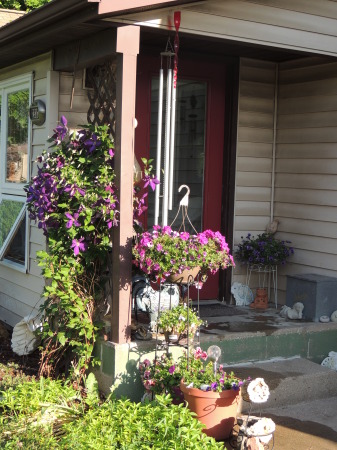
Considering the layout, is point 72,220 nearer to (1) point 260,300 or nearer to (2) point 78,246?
(2) point 78,246

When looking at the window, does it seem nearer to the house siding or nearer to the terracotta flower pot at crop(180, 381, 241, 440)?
the house siding

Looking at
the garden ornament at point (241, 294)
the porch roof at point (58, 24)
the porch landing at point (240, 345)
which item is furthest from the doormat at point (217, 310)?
the porch roof at point (58, 24)

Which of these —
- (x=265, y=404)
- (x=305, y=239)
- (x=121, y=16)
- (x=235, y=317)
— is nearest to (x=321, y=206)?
(x=305, y=239)

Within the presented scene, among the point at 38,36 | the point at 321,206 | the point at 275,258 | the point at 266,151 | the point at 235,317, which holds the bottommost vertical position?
the point at 235,317

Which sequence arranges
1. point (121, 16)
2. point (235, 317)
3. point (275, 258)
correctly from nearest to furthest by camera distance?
point (121, 16), point (235, 317), point (275, 258)

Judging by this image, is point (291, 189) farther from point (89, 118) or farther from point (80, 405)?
point (80, 405)

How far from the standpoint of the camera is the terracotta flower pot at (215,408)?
14.8ft

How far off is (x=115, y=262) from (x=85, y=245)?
30 centimetres

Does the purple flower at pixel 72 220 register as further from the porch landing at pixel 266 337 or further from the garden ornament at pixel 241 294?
the garden ornament at pixel 241 294

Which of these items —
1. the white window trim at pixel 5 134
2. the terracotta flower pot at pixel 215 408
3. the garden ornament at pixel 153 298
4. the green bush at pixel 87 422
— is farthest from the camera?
the white window trim at pixel 5 134

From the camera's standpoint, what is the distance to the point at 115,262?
5.12 m

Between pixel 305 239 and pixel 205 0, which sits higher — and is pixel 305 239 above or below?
below

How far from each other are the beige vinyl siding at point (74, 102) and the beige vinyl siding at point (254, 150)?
160 centimetres

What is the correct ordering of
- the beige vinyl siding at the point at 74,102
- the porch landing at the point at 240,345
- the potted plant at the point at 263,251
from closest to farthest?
the porch landing at the point at 240,345, the beige vinyl siding at the point at 74,102, the potted plant at the point at 263,251
